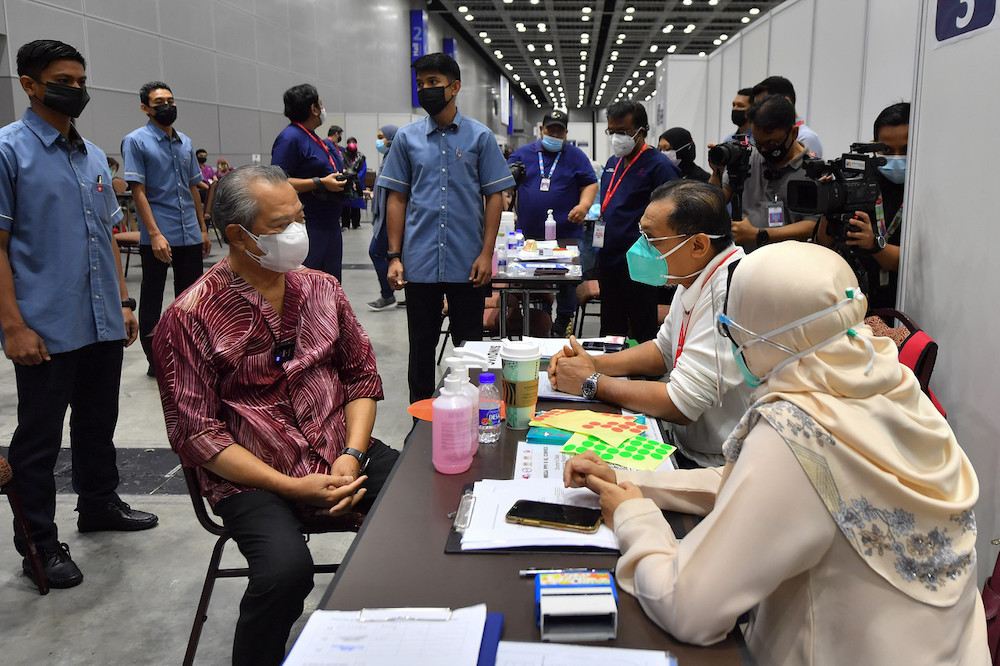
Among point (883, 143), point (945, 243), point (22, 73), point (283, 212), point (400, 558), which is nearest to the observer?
point (400, 558)

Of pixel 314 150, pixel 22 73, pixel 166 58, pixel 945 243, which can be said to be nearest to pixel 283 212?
pixel 22 73

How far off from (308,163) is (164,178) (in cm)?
85

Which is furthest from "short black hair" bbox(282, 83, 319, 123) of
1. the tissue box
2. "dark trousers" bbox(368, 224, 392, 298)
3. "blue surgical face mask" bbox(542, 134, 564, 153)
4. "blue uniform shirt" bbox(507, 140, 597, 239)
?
the tissue box

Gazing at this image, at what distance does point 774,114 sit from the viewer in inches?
124

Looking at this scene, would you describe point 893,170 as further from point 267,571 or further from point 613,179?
point 267,571

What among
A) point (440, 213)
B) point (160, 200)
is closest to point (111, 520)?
point (440, 213)

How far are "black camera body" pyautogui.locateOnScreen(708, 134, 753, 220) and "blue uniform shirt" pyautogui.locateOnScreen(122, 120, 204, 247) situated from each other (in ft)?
9.94

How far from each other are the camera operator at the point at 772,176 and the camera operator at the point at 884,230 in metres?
0.39

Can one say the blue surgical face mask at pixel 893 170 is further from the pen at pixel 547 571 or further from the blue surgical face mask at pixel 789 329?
the pen at pixel 547 571

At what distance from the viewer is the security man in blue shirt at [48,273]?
2234 mm

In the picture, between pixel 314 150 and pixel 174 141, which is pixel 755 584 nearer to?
pixel 314 150

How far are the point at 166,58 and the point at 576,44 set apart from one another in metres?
16.1

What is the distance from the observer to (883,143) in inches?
111

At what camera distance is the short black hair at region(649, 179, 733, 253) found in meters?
1.99
